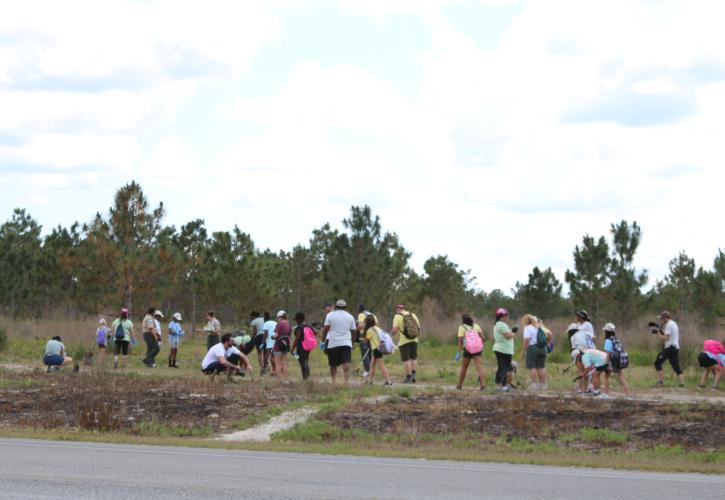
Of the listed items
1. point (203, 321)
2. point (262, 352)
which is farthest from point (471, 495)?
point (203, 321)

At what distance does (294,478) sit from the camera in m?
10.7

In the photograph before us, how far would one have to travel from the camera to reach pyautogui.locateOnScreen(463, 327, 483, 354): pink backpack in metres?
20.7

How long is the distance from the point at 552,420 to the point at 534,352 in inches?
152

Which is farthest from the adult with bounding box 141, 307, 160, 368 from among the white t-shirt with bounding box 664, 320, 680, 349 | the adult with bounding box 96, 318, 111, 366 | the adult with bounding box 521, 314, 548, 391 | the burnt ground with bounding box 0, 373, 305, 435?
the white t-shirt with bounding box 664, 320, 680, 349

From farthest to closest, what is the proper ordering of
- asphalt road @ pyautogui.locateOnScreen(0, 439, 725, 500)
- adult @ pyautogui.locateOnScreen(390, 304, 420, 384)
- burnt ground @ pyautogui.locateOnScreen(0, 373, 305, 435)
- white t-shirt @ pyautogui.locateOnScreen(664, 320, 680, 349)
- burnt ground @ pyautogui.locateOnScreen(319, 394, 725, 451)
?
white t-shirt @ pyautogui.locateOnScreen(664, 320, 680, 349) < adult @ pyautogui.locateOnScreen(390, 304, 420, 384) < burnt ground @ pyautogui.locateOnScreen(0, 373, 305, 435) < burnt ground @ pyautogui.locateOnScreen(319, 394, 725, 451) < asphalt road @ pyautogui.locateOnScreen(0, 439, 725, 500)

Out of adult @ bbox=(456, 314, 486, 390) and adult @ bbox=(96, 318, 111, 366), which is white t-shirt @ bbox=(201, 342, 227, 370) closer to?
adult @ bbox=(456, 314, 486, 390)

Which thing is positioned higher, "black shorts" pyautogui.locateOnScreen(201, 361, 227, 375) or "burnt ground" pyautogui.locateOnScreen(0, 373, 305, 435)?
"black shorts" pyautogui.locateOnScreen(201, 361, 227, 375)

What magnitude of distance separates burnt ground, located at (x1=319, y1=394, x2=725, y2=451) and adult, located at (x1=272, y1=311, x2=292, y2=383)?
449cm

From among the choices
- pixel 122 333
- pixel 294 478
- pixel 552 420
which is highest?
pixel 122 333

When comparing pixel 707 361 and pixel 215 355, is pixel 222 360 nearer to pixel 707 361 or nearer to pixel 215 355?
pixel 215 355

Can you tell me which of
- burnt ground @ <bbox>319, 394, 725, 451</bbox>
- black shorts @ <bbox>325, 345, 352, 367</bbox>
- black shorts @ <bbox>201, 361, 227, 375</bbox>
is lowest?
burnt ground @ <bbox>319, 394, 725, 451</bbox>

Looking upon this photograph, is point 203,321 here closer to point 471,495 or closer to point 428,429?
point 428,429

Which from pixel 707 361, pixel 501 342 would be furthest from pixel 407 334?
pixel 707 361

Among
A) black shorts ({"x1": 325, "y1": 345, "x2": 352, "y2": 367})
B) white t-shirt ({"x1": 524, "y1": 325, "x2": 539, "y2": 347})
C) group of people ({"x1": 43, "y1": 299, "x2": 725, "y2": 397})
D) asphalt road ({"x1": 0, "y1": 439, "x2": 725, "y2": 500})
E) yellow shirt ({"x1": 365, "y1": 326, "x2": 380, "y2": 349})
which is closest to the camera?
asphalt road ({"x1": 0, "y1": 439, "x2": 725, "y2": 500})
